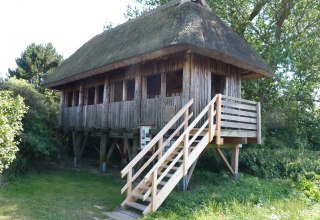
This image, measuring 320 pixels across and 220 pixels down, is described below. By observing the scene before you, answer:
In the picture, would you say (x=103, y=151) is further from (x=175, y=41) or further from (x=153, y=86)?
(x=175, y=41)

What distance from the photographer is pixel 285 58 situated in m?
14.9

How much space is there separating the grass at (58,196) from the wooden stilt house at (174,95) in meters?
0.93

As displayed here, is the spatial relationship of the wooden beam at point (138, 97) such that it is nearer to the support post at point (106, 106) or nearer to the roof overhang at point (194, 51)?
the roof overhang at point (194, 51)

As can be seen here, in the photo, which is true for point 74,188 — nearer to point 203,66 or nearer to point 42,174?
point 42,174

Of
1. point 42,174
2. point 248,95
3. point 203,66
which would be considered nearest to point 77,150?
point 42,174

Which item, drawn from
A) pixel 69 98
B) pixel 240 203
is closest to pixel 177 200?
pixel 240 203

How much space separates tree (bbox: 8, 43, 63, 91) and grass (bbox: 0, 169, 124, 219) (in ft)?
66.8

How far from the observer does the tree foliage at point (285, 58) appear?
49.2ft

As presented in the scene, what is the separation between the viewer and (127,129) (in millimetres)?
10539

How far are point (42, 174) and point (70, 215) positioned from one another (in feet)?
17.8

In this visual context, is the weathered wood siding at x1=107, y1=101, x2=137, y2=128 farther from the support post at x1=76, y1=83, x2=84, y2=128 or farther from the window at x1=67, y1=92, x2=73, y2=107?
the window at x1=67, y1=92, x2=73, y2=107

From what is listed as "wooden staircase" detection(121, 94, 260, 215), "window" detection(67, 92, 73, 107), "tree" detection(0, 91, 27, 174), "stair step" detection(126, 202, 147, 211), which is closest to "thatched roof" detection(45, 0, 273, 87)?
"wooden staircase" detection(121, 94, 260, 215)

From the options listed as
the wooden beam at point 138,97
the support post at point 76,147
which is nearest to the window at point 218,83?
the wooden beam at point 138,97

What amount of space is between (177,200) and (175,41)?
13.3 ft
